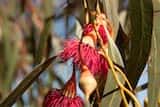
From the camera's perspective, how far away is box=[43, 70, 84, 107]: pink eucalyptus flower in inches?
36.0

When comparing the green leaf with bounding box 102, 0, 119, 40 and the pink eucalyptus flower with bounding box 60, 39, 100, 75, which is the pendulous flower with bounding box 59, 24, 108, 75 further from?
the green leaf with bounding box 102, 0, 119, 40

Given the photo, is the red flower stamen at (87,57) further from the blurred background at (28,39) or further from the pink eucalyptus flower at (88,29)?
the blurred background at (28,39)

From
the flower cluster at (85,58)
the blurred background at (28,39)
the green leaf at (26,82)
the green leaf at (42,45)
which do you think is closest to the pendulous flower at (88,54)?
the flower cluster at (85,58)

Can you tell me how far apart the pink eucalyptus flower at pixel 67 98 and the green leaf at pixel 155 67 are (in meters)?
0.12

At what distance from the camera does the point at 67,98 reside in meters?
0.93

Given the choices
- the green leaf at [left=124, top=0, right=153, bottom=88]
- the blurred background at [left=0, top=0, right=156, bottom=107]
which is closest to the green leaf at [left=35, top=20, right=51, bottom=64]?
the blurred background at [left=0, top=0, right=156, bottom=107]

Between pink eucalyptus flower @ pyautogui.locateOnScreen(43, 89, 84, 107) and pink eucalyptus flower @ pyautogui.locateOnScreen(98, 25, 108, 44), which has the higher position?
pink eucalyptus flower @ pyautogui.locateOnScreen(98, 25, 108, 44)

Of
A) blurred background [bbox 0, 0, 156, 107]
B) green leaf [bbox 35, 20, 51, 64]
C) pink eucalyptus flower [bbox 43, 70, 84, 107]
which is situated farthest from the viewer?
blurred background [bbox 0, 0, 156, 107]

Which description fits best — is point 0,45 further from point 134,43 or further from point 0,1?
point 134,43

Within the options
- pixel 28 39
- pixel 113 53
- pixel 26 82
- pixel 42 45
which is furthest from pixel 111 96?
pixel 28 39

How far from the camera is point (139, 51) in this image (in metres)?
0.99

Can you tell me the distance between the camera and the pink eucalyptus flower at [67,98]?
91 cm

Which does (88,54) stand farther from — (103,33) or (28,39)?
(28,39)

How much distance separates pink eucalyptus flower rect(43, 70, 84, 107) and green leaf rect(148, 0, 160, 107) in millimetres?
122
